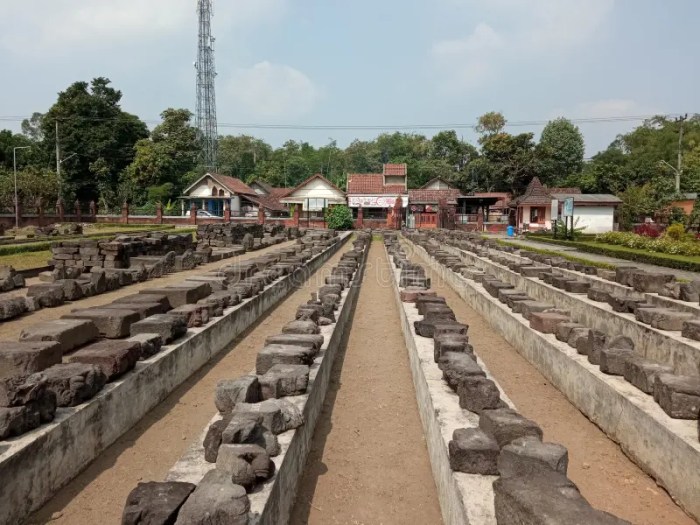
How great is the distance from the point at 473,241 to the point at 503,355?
1855 centimetres

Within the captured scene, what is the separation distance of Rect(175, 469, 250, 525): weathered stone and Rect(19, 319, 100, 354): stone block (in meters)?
3.18

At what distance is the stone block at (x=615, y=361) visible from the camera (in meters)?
5.17

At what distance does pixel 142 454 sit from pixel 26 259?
16661 millimetres

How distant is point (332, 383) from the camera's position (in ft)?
20.7

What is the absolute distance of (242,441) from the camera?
338cm

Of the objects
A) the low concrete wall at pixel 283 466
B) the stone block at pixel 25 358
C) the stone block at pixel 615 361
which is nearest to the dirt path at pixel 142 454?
the low concrete wall at pixel 283 466

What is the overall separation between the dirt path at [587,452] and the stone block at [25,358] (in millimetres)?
4573

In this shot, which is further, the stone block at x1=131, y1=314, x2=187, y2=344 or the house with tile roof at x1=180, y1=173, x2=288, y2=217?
the house with tile roof at x1=180, y1=173, x2=288, y2=217

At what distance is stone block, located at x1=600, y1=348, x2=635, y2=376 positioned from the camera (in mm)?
5172

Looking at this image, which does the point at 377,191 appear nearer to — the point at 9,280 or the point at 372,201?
the point at 372,201

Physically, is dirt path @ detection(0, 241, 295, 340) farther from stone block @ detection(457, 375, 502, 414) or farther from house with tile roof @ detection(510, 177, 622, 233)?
house with tile roof @ detection(510, 177, 622, 233)

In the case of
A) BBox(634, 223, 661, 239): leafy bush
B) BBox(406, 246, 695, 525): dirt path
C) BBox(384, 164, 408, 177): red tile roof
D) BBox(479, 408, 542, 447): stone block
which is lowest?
BBox(406, 246, 695, 525): dirt path

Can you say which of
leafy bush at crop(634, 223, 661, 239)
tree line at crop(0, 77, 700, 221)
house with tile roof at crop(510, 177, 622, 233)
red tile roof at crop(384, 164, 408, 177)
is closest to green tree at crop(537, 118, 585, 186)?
tree line at crop(0, 77, 700, 221)

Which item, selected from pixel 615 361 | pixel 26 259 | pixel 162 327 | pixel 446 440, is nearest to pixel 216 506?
pixel 446 440
